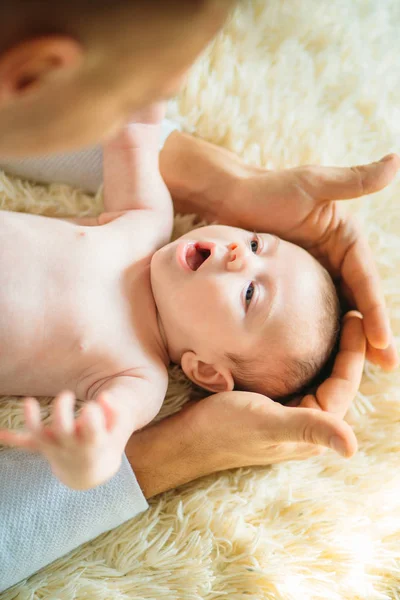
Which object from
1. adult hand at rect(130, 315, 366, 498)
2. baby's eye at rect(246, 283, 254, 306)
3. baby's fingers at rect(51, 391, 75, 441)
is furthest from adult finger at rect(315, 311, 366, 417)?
baby's fingers at rect(51, 391, 75, 441)

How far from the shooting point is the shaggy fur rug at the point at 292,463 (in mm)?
1145

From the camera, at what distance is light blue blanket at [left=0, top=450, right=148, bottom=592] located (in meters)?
1.06

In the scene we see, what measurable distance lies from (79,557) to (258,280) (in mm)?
683

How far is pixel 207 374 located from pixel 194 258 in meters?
0.25

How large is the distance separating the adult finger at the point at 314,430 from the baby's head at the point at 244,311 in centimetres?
12

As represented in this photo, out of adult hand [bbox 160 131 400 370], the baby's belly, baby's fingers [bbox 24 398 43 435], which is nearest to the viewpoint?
baby's fingers [bbox 24 398 43 435]

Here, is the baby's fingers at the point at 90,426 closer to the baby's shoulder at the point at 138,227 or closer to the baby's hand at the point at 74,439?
the baby's hand at the point at 74,439

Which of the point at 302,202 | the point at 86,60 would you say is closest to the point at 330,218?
the point at 302,202

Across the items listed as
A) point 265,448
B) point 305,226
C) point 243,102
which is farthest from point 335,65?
point 265,448

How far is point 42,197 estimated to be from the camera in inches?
54.3

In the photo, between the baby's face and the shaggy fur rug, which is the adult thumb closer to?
the baby's face

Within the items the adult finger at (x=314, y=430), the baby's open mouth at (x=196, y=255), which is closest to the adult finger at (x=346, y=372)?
the adult finger at (x=314, y=430)

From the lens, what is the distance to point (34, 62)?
0.38m

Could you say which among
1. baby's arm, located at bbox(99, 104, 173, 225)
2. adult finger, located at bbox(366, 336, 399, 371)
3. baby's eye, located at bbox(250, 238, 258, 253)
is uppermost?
baby's arm, located at bbox(99, 104, 173, 225)
